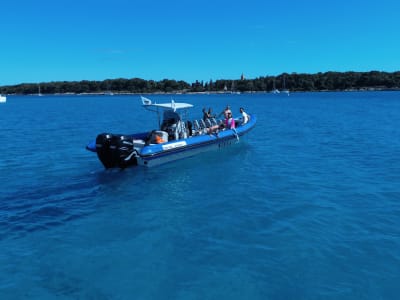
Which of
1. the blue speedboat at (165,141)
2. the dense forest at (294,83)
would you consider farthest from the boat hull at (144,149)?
the dense forest at (294,83)

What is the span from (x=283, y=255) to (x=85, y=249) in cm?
350

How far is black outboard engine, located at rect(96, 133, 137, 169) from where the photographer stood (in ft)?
35.6

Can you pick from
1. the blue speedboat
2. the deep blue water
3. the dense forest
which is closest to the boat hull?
the blue speedboat

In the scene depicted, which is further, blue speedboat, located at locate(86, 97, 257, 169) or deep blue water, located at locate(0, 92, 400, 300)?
blue speedboat, located at locate(86, 97, 257, 169)

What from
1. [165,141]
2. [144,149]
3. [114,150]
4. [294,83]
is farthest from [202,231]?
[294,83]

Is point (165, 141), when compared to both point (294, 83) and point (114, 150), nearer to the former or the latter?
point (114, 150)

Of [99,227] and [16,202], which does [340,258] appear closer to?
[99,227]

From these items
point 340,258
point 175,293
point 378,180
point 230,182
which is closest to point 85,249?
point 175,293

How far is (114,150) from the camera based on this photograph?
1087 centimetres

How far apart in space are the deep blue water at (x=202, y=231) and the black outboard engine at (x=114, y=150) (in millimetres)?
502

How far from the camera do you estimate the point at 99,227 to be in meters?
7.39

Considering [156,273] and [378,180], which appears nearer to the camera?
[156,273]

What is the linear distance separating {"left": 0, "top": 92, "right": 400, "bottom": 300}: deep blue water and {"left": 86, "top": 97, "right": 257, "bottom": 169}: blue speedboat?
54 centimetres

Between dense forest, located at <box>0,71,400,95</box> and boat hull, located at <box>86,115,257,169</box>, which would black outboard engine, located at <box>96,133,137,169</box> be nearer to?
boat hull, located at <box>86,115,257,169</box>
